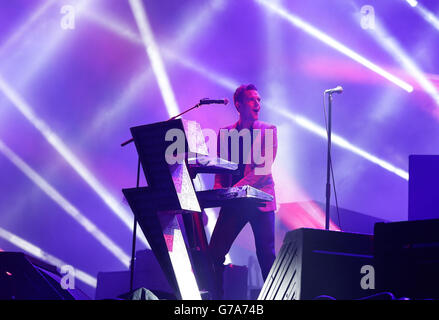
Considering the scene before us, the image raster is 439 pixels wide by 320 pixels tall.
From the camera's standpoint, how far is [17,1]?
7.17 m

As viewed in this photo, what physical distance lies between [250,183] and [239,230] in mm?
306

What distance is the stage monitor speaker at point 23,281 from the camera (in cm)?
355

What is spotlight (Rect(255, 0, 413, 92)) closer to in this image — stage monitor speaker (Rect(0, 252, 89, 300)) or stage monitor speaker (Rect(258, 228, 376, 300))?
stage monitor speaker (Rect(258, 228, 376, 300))

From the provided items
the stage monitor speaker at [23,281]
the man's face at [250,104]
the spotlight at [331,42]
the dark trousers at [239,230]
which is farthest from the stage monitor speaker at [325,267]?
the spotlight at [331,42]

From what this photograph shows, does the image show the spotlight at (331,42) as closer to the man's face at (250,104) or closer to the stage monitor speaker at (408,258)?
the man's face at (250,104)

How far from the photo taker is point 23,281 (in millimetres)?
3570
